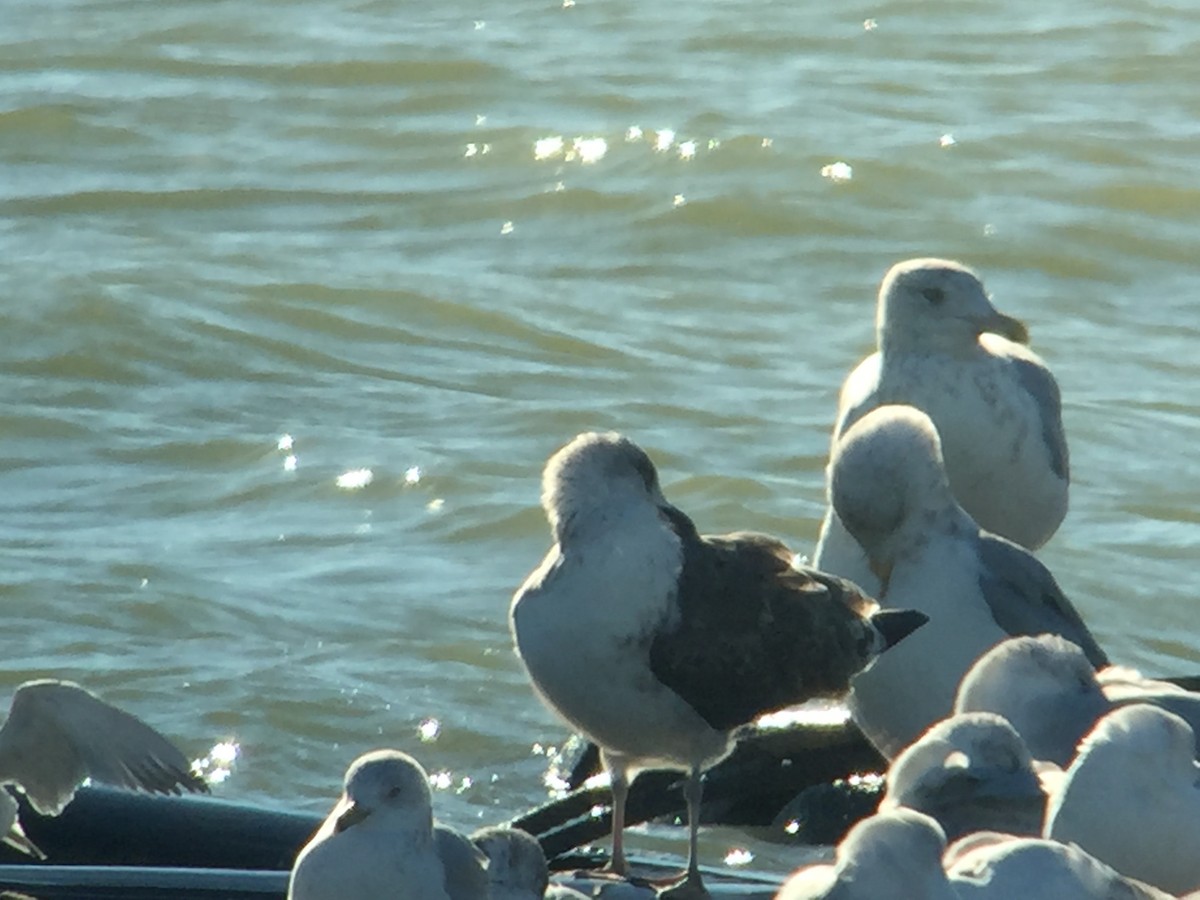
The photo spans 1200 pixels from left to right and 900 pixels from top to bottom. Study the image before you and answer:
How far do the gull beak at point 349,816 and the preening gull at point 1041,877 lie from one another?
1228mm

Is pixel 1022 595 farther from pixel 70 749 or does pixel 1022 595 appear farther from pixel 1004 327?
pixel 70 749

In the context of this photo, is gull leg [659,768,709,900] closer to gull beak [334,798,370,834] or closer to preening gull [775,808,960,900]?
gull beak [334,798,370,834]

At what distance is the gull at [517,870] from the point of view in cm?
558

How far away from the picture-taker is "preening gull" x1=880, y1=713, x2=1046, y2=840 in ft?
18.6

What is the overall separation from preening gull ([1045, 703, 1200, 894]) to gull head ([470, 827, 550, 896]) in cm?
102

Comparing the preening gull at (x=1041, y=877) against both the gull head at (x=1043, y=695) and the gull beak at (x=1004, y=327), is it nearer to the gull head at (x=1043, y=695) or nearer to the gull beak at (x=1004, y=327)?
the gull head at (x=1043, y=695)

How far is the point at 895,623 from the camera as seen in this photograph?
6578 millimetres

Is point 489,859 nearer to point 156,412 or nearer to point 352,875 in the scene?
point 352,875

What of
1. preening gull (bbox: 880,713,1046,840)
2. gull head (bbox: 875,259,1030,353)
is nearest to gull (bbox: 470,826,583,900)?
preening gull (bbox: 880,713,1046,840)

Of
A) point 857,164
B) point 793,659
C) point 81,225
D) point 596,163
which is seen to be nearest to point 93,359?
point 81,225

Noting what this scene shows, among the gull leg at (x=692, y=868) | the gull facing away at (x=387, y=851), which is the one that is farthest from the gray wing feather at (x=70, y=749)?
Result: the gull leg at (x=692, y=868)

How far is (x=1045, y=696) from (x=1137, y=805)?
2.91 ft

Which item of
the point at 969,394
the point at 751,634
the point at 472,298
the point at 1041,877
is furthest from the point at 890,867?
the point at 472,298

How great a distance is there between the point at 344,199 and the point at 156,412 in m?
3.54
